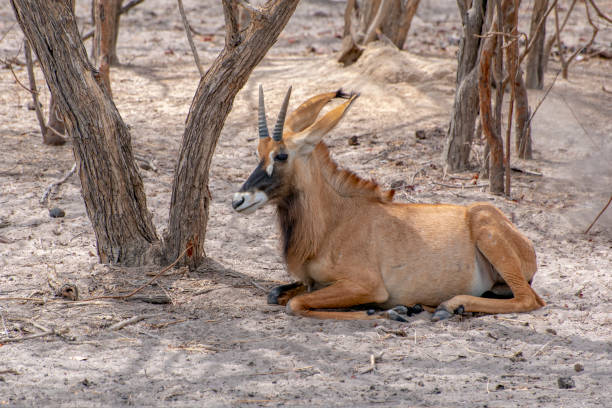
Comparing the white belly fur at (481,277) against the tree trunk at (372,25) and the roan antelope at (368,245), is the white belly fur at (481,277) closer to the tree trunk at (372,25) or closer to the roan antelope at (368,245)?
the roan antelope at (368,245)

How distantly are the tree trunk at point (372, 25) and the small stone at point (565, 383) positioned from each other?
9.49 m

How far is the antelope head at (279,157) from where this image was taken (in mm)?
5742

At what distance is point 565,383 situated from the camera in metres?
4.51

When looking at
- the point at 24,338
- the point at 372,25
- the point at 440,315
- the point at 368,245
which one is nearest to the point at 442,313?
the point at 440,315

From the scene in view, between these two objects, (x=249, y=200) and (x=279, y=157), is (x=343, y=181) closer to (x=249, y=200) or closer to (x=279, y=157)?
(x=279, y=157)

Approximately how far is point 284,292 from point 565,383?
2457 millimetres

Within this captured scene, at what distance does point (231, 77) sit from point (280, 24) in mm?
578

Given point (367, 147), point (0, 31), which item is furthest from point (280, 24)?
point (0, 31)

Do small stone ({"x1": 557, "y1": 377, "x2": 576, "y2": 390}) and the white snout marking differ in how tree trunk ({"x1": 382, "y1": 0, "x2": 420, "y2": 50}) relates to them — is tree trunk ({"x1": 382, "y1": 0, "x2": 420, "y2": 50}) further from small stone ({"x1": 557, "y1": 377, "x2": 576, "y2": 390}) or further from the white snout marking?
small stone ({"x1": 557, "y1": 377, "x2": 576, "y2": 390})

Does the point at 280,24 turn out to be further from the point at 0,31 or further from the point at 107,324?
the point at 0,31

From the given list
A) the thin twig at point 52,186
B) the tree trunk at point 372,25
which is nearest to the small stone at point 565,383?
the thin twig at point 52,186

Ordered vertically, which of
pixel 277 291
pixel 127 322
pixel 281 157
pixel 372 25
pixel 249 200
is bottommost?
pixel 277 291

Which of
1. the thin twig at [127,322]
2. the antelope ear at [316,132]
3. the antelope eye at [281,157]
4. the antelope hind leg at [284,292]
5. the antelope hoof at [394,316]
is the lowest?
the antelope hoof at [394,316]

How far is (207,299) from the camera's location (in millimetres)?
6086
